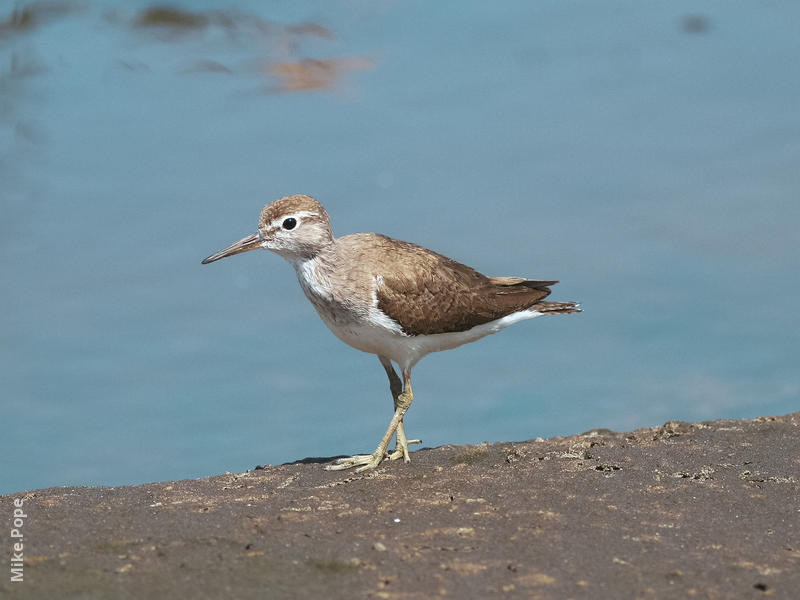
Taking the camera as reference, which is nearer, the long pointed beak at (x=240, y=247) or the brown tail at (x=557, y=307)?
the long pointed beak at (x=240, y=247)

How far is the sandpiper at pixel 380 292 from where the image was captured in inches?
337

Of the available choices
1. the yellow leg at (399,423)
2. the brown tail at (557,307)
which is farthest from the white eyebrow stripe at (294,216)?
the brown tail at (557,307)

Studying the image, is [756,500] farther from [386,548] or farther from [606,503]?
[386,548]

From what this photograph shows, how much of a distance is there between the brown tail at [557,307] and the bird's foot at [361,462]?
2.40 meters

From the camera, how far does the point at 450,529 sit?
6.78m

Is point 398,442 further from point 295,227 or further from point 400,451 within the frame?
point 295,227

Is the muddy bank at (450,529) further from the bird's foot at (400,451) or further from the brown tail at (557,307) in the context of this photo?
the brown tail at (557,307)

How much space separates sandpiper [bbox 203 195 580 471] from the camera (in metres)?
8.57

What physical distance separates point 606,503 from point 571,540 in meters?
1.11

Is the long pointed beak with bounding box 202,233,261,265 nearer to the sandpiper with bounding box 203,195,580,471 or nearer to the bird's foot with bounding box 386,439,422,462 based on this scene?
the sandpiper with bounding box 203,195,580,471
